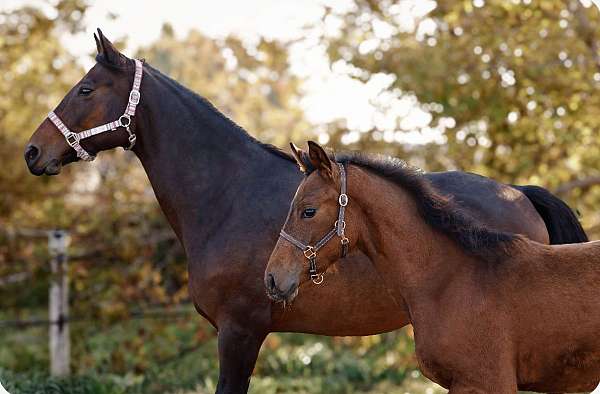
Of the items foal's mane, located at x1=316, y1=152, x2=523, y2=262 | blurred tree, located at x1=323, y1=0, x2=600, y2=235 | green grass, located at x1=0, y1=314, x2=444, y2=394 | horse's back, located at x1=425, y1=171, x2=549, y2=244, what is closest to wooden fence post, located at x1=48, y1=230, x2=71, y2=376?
green grass, located at x1=0, y1=314, x2=444, y2=394

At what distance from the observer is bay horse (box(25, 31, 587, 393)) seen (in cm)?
498

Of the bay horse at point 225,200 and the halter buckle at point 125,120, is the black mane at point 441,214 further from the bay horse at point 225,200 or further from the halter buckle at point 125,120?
the halter buckle at point 125,120

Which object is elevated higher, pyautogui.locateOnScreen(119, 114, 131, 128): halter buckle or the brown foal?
pyautogui.locateOnScreen(119, 114, 131, 128): halter buckle

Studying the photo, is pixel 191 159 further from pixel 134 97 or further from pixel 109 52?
pixel 109 52

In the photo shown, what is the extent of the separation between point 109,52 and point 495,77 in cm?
548

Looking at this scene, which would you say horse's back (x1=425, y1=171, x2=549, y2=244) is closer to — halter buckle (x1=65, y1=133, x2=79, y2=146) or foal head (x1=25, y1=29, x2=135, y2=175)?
foal head (x1=25, y1=29, x2=135, y2=175)

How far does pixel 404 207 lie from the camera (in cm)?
422

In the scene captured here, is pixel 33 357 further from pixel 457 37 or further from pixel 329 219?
pixel 329 219

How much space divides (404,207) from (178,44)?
16213 millimetres

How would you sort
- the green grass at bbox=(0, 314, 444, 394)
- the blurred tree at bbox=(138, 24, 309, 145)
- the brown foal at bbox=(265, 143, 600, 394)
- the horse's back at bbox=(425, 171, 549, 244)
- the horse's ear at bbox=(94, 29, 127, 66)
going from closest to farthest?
1. the brown foal at bbox=(265, 143, 600, 394)
2. the horse's ear at bbox=(94, 29, 127, 66)
3. the horse's back at bbox=(425, 171, 549, 244)
4. the green grass at bbox=(0, 314, 444, 394)
5. the blurred tree at bbox=(138, 24, 309, 145)

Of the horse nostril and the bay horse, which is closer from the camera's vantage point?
the bay horse

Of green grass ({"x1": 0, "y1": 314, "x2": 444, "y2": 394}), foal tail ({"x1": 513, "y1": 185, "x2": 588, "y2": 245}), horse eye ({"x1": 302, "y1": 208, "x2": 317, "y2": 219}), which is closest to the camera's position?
horse eye ({"x1": 302, "y1": 208, "x2": 317, "y2": 219})

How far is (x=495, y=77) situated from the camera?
30.8 feet

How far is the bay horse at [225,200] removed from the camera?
4980 millimetres
